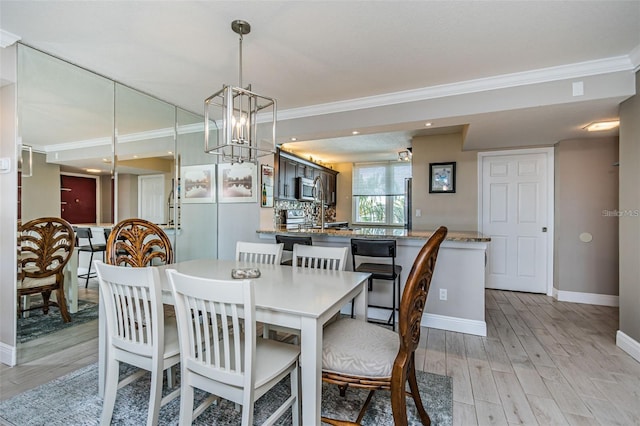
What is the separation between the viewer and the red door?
2754 mm

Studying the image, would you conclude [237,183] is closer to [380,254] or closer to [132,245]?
[132,245]

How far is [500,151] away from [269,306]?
4.48m

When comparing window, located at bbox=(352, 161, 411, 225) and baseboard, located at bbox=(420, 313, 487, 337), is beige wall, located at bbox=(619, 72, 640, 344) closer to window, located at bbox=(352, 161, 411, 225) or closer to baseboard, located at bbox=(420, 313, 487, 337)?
baseboard, located at bbox=(420, 313, 487, 337)

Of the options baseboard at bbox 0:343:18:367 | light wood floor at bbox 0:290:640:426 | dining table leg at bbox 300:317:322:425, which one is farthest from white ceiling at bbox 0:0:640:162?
baseboard at bbox 0:343:18:367

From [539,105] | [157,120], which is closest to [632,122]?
[539,105]

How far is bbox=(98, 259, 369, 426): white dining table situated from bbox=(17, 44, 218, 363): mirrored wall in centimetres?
130

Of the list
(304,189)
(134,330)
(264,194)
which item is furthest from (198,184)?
(134,330)

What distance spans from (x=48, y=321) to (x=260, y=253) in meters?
1.94

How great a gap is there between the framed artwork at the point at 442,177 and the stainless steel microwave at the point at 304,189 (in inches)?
95.5

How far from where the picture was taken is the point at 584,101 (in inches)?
102

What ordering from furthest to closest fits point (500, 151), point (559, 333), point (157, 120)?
point (500, 151) → point (157, 120) → point (559, 333)

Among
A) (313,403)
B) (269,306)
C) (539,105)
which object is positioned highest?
(539,105)

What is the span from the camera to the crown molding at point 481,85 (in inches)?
98.0

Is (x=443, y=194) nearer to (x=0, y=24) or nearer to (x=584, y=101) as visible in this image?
(x=584, y=101)
